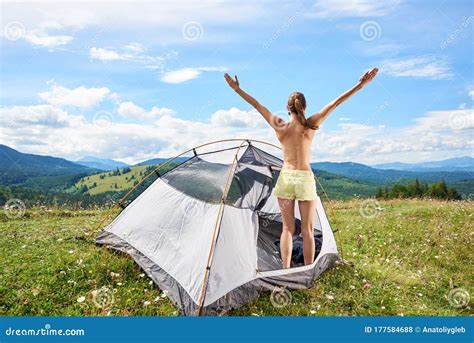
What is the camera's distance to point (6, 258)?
654 cm

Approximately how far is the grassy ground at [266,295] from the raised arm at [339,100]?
7.81 ft

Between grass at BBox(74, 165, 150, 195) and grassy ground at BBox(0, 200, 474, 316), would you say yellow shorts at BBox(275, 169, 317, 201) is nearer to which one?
grassy ground at BBox(0, 200, 474, 316)

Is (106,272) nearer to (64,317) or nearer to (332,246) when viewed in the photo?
(64,317)

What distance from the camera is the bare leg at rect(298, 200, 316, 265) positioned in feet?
18.5

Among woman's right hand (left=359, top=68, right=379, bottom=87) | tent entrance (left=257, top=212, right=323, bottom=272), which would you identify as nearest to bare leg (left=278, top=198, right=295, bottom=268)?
tent entrance (left=257, top=212, right=323, bottom=272)

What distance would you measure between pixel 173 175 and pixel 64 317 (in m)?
2.93

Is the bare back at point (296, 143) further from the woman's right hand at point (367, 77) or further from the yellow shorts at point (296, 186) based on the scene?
the woman's right hand at point (367, 77)

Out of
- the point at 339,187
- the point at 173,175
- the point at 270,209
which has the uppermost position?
the point at 173,175

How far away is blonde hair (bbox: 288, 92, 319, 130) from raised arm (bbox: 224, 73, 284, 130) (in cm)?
24

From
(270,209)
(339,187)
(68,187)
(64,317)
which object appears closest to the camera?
(64,317)

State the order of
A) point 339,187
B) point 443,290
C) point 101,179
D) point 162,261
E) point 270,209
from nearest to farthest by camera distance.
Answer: point 162,261, point 443,290, point 270,209, point 101,179, point 339,187

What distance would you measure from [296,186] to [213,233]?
129 centimetres

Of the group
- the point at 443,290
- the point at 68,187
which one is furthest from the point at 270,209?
the point at 68,187

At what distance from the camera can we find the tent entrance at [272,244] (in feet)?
22.0
